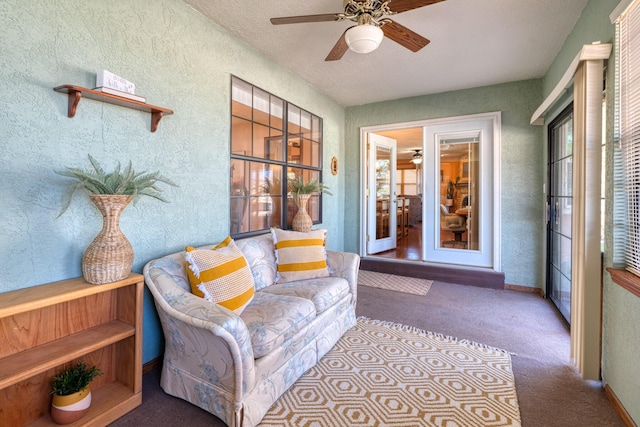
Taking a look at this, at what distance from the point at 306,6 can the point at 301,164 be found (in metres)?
1.81

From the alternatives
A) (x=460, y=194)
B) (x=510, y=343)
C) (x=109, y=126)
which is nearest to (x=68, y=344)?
(x=109, y=126)

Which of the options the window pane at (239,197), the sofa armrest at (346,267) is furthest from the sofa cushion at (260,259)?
the sofa armrest at (346,267)

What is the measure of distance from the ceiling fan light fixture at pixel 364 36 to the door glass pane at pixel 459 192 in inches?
110

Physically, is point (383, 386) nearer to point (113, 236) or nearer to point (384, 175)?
point (113, 236)

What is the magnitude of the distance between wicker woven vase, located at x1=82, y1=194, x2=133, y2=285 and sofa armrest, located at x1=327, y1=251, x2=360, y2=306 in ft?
5.29

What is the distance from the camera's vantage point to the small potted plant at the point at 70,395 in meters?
1.39

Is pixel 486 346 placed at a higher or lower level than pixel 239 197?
lower

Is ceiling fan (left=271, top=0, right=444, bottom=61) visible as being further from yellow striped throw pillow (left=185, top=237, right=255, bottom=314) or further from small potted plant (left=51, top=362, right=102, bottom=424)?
small potted plant (left=51, top=362, right=102, bottom=424)

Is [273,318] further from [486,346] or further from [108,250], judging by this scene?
[486,346]

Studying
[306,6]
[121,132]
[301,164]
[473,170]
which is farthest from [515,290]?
[121,132]

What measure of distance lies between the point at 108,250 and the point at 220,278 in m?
0.59

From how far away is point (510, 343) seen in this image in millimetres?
2367

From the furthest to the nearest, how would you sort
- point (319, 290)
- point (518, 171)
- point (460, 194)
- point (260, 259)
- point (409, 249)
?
point (409, 249)
point (460, 194)
point (518, 171)
point (260, 259)
point (319, 290)

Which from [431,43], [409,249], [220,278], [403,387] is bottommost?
[403,387]
